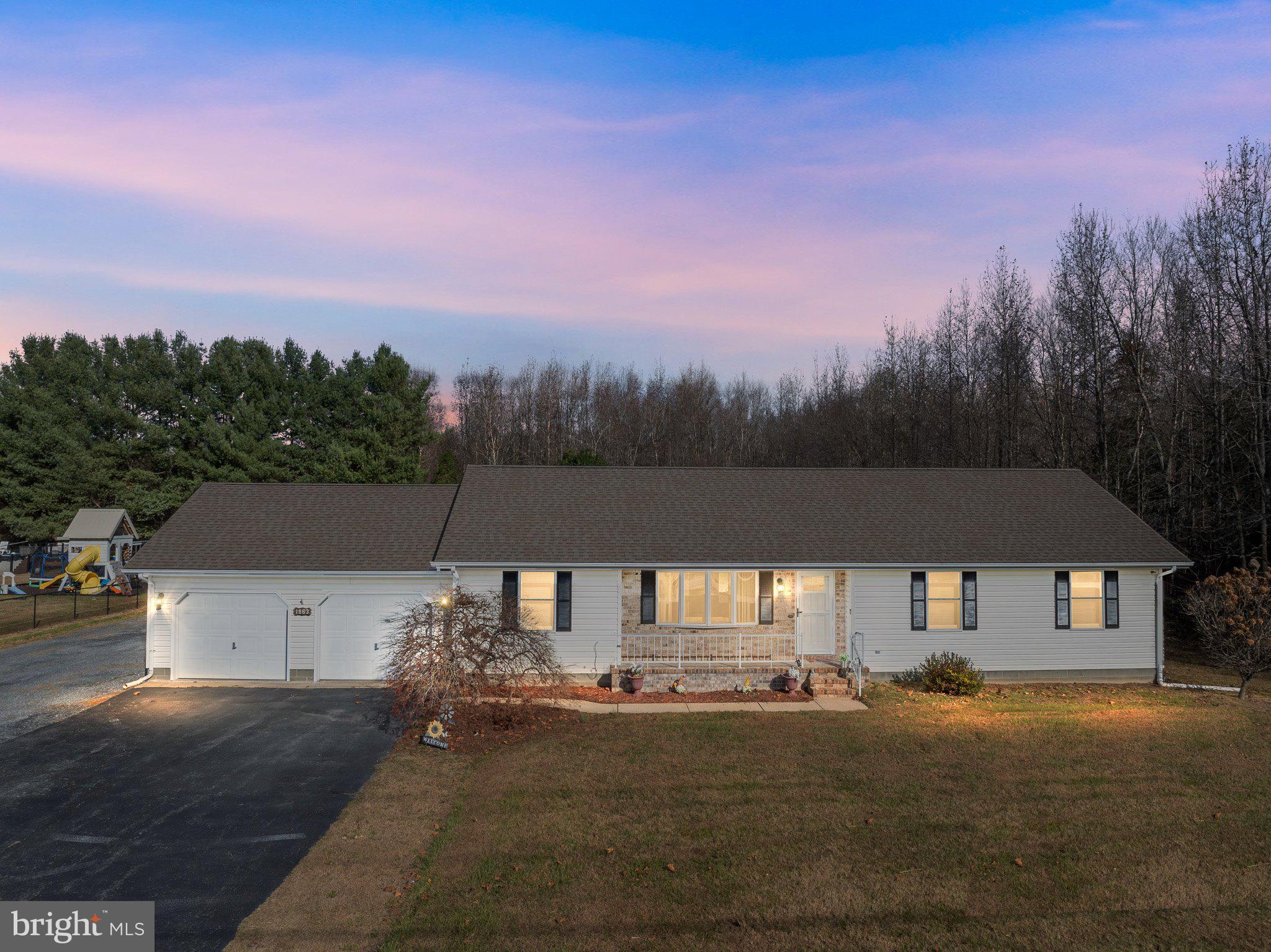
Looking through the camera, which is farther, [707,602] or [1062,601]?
[1062,601]

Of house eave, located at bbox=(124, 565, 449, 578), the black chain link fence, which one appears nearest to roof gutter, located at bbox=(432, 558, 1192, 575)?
house eave, located at bbox=(124, 565, 449, 578)

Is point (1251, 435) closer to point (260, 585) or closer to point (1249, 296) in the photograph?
point (1249, 296)

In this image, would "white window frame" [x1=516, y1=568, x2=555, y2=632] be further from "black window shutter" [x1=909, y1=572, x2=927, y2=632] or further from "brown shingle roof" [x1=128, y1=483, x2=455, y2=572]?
"black window shutter" [x1=909, y1=572, x2=927, y2=632]

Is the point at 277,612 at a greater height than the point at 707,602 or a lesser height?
lesser

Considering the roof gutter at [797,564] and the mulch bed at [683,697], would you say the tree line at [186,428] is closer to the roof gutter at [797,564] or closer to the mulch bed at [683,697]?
the roof gutter at [797,564]

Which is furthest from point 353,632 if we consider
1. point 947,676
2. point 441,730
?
point 947,676

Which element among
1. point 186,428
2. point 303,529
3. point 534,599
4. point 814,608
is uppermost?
point 186,428

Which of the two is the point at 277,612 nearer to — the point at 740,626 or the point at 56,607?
the point at 740,626

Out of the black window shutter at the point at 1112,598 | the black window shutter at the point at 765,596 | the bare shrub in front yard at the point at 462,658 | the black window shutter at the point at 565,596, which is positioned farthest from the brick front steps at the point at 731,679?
the black window shutter at the point at 1112,598
